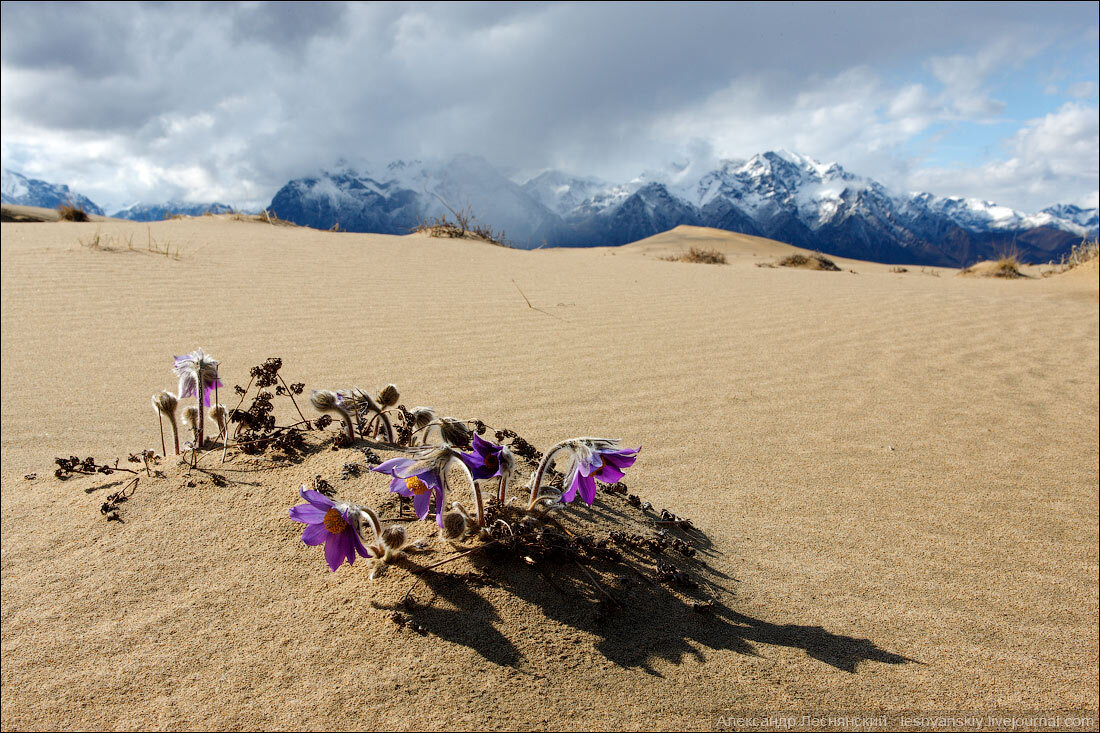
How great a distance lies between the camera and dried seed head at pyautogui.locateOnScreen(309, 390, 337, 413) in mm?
1766

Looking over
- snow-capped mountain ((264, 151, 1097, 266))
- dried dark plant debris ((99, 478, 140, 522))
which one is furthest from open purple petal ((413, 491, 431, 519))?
snow-capped mountain ((264, 151, 1097, 266))

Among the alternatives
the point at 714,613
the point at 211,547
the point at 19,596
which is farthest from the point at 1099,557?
the point at 19,596

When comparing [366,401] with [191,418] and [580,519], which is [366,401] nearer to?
[191,418]

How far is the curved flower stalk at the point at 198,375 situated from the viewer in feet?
6.13

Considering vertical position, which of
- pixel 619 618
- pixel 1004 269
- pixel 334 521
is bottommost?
pixel 619 618

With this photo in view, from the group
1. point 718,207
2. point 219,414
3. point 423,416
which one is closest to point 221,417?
point 219,414

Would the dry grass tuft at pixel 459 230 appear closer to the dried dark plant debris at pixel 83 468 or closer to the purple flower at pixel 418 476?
the dried dark plant debris at pixel 83 468

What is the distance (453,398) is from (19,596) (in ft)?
5.66

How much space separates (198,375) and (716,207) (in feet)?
503

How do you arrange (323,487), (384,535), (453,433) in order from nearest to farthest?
(384,535), (453,433), (323,487)

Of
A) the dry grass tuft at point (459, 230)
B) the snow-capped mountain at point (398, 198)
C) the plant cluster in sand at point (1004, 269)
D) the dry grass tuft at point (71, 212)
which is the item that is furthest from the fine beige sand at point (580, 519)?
the snow-capped mountain at point (398, 198)

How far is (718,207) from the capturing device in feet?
471

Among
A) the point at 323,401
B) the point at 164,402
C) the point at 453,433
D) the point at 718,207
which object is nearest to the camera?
the point at 453,433

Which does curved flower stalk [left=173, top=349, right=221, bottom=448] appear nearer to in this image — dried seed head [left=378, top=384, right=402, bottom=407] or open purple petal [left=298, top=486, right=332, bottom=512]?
dried seed head [left=378, top=384, right=402, bottom=407]
